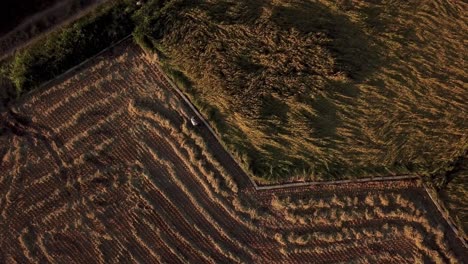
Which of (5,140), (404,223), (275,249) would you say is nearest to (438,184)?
(404,223)

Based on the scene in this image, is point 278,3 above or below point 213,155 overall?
above

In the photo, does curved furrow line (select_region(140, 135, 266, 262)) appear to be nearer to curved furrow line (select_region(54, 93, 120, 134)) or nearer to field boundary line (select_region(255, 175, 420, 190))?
field boundary line (select_region(255, 175, 420, 190))

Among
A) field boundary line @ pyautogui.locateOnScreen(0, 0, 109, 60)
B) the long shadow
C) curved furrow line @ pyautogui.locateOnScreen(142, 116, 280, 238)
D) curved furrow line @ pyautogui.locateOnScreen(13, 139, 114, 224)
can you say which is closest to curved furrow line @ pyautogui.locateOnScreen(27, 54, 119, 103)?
field boundary line @ pyautogui.locateOnScreen(0, 0, 109, 60)

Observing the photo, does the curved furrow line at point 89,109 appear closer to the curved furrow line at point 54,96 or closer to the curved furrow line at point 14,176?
the curved furrow line at point 54,96

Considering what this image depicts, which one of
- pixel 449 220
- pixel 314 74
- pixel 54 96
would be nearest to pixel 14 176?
pixel 54 96

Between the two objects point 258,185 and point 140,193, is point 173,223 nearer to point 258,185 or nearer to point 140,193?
point 140,193

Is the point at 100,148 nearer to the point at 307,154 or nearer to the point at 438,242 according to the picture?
the point at 307,154

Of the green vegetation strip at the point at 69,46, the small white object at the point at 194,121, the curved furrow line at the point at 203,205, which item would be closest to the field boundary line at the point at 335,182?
the curved furrow line at the point at 203,205
